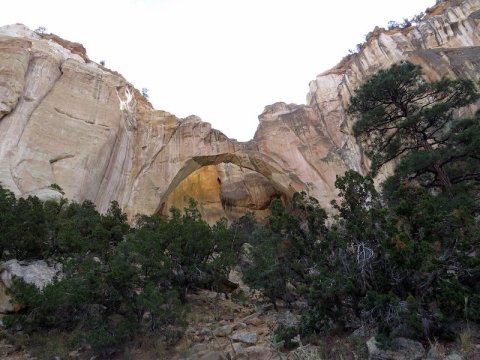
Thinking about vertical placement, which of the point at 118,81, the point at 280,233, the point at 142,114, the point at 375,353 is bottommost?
the point at 375,353

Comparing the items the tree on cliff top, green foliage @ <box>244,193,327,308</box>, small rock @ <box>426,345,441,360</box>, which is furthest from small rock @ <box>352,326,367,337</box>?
the tree on cliff top

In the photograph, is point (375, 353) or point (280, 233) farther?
point (280, 233)

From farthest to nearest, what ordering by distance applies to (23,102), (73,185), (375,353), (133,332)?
1. (23,102)
2. (73,185)
3. (133,332)
4. (375,353)

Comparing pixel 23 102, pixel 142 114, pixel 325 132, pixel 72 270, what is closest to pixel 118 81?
pixel 142 114

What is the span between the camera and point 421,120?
39.7ft

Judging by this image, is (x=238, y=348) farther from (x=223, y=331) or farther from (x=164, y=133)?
(x=164, y=133)

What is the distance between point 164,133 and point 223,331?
21.2m

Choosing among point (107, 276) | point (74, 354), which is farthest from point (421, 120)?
point (74, 354)

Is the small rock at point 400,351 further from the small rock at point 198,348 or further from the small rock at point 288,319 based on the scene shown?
the small rock at point 198,348

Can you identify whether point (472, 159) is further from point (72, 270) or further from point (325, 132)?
point (325, 132)

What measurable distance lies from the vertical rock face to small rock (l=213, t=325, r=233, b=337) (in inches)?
501

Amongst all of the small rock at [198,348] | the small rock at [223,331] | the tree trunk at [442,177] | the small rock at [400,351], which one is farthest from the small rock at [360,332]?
the tree trunk at [442,177]

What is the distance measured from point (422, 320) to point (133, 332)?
5414 millimetres

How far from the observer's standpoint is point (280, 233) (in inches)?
363
